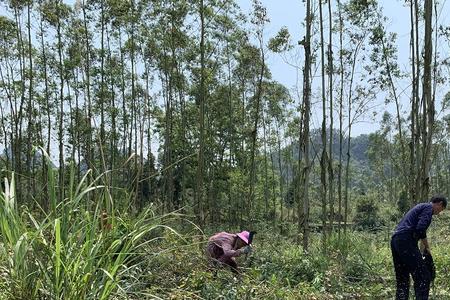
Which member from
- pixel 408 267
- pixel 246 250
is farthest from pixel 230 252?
pixel 408 267

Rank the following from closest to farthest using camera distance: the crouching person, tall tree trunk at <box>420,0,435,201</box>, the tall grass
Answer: the tall grass, the crouching person, tall tree trunk at <box>420,0,435,201</box>

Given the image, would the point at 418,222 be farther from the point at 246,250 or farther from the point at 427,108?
the point at 427,108

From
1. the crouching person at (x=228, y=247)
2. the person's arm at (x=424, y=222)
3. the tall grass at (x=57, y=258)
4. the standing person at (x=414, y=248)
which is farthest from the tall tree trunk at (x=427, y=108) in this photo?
the tall grass at (x=57, y=258)

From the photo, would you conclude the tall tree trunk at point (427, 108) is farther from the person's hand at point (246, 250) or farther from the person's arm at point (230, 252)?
the person's arm at point (230, 252)

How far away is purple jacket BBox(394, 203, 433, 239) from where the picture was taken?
5133mm

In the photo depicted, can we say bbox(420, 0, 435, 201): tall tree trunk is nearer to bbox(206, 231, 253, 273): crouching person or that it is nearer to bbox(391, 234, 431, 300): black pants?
bbox(391, 234, 431, 300): black pants

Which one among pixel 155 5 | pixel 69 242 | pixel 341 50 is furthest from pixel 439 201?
pixel 155 5

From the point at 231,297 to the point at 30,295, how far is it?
8.07 ft

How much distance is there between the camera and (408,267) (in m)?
5.27

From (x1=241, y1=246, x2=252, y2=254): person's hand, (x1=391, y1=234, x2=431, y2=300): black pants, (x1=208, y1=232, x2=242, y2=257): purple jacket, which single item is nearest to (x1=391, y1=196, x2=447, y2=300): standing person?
(x1=391, y1=234, x2=431, y2=300): black pants

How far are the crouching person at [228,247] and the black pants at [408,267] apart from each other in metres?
1.78

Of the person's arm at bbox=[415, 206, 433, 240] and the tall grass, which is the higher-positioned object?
the tall grass

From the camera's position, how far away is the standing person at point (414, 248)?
5141mm

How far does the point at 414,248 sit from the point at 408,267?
0.22 m
